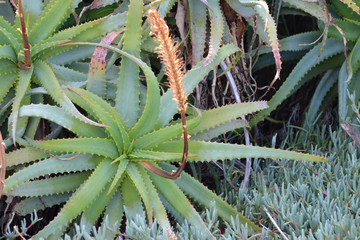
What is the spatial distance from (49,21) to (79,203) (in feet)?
1.90

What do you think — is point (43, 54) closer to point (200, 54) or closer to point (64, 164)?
point (64, 164)

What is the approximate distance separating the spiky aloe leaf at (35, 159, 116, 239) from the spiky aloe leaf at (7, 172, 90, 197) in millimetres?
75

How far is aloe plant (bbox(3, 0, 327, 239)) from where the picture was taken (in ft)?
4.14

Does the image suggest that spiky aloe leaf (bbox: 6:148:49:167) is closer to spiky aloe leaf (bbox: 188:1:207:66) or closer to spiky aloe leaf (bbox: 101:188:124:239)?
spiky aloe leaf (bbox: 101:188:124:239)

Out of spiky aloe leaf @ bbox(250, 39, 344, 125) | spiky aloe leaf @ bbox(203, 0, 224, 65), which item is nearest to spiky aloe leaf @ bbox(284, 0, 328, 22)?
spiky aloe leaf @ bbox(250, 39, 344, 125)

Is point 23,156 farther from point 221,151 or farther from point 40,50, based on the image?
point 221,151

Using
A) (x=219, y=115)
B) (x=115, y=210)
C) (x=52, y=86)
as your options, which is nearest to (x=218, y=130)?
(x=219, y=115)

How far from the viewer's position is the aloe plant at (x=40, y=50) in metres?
1.36

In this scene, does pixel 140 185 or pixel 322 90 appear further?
pixel 322 90

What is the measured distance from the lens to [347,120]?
1646 mm

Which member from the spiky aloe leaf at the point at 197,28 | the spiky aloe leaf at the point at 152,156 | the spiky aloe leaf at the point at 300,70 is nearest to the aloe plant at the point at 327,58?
the spiky aloe leaf at the point at 300,70

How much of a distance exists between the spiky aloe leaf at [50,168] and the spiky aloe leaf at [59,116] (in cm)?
7

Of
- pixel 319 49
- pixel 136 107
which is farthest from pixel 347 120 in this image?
pixel 136 107

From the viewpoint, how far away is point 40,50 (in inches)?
55.3
